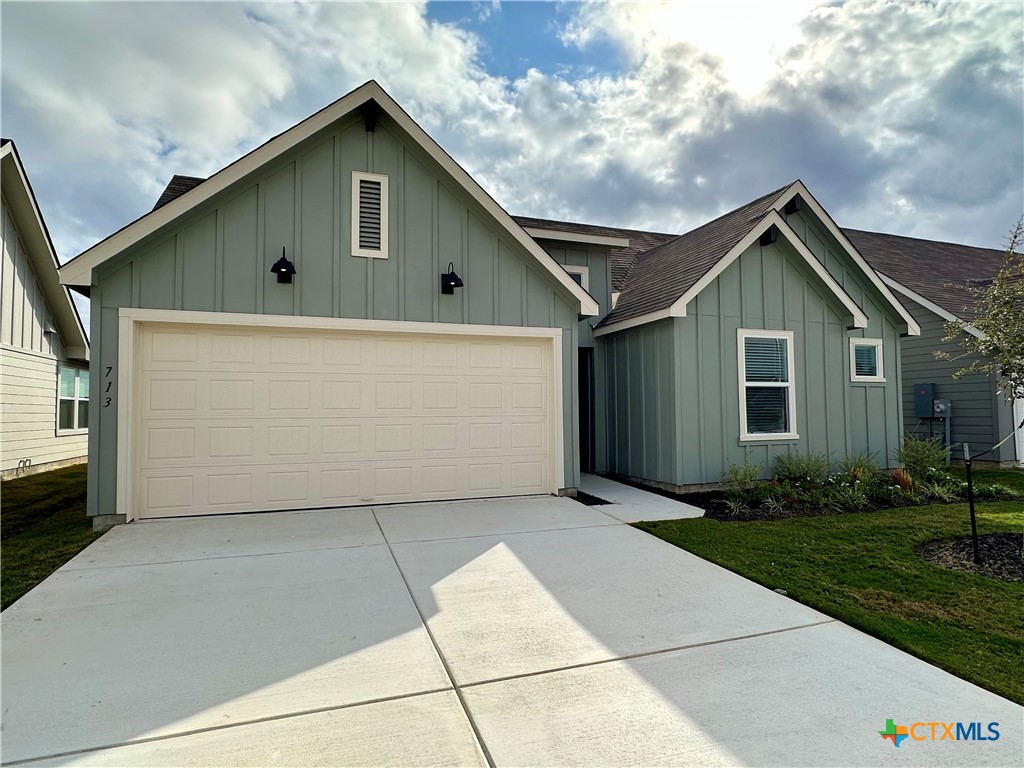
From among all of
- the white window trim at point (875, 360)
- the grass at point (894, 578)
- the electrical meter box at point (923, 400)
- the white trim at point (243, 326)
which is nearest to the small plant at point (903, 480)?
the grass at point (894, 578)

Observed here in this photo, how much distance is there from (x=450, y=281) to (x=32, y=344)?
9.96 meters

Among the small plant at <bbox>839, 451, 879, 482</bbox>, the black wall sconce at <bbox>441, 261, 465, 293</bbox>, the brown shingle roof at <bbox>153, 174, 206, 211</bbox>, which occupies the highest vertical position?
the brown shingle roof at <bbox>153, 174, 206, 211</bbox>

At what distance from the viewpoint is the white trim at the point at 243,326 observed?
20.0 ft

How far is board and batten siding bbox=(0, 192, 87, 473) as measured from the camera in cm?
982

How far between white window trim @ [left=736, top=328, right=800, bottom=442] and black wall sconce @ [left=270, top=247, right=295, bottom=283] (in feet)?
22.5

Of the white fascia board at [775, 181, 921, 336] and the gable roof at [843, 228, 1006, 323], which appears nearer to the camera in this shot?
the white fascia board at [775, 181, 921, 336]

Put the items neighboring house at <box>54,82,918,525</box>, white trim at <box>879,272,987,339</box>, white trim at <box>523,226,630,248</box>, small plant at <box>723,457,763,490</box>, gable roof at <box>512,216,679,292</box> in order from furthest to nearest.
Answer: white trim at <box>879,272,987,339</box>
gable roof at <box>512,216,679,292</box>
white trim at <box>523,226,630,248</box>
small plant at <box>723,457,763,490</box>
neighboring house at <box>54,82,918,525</box>

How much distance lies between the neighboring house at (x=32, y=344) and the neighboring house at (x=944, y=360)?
1752 centimetres

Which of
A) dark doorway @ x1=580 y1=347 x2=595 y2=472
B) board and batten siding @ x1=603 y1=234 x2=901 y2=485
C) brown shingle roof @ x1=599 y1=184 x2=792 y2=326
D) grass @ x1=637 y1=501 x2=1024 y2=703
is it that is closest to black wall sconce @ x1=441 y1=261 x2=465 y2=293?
brown shingle roof @ x1=599 y1=184 x2=792 y2=326

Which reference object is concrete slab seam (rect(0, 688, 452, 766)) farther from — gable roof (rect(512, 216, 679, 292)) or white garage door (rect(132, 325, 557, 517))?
gable roof (rect(512, 216, 679, 292))

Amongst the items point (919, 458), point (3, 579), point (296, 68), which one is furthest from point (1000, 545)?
point (296, 68)

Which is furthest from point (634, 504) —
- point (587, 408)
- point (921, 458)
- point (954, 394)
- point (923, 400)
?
point (954, 394)

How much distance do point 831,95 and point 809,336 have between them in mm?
8337

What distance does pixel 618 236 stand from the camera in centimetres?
1196
